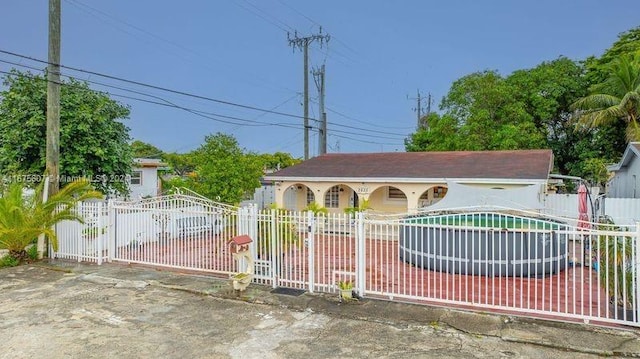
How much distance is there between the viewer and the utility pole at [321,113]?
27.6 metres

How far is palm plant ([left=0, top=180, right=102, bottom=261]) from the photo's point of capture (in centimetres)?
1032

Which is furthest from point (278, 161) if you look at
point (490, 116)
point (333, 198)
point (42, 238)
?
point (42, 238)

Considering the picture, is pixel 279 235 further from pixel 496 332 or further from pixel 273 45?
pixel 273 45

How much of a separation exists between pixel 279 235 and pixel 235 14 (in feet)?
54.7

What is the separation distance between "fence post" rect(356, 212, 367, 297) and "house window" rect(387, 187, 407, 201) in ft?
41.4

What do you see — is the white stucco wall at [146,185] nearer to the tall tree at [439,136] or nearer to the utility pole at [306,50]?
the utility pole at [306,50]

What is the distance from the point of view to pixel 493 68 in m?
28.4

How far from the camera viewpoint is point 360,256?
7.64m

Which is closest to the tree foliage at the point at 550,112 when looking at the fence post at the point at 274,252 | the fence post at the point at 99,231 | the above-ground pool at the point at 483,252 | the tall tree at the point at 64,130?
the above-ground pool at the point at 483,252

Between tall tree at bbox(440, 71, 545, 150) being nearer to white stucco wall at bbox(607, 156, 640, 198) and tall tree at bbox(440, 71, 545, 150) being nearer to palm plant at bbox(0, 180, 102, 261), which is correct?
white stucco wall at bbox(607, 156, 640, 198)

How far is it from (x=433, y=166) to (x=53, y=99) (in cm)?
1409

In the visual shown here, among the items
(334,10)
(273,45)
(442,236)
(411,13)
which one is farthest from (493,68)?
(442,236)

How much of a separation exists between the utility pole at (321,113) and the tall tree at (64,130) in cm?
1501

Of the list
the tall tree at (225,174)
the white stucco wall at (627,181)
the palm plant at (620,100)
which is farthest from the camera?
the palm plant at (620,100)
